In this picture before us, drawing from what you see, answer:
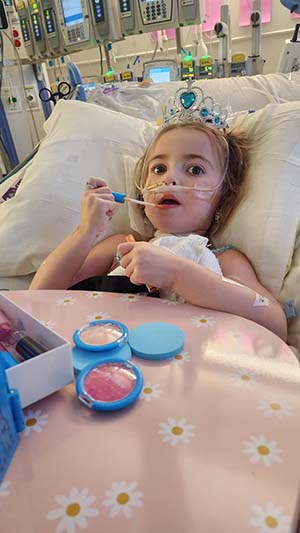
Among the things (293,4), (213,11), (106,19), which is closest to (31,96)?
(106,19)

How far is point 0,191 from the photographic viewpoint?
145 centimetres

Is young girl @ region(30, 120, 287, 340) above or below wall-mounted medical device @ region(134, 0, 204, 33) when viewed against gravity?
below

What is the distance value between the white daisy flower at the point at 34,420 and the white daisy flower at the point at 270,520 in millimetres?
226

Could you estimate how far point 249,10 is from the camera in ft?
11.0

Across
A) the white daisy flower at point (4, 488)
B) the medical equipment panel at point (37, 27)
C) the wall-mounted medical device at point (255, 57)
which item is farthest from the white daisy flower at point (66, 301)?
the medical equipment panel at point (37, 27)

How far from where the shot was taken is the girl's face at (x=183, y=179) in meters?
0.91

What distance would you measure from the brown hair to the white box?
0.64 metres

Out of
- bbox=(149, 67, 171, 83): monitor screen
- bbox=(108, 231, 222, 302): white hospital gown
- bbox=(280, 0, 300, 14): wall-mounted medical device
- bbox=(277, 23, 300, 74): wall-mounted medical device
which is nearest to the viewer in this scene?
bbox=(108, 231, 222, 302): white hospital gown

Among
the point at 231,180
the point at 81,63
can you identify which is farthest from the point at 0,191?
the point at 81,63

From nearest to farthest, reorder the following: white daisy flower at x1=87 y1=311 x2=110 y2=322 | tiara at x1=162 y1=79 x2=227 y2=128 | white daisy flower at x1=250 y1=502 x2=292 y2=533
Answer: white daisy flower at x1=250 y1=502 x2=292 y2=533 < white daisy flower at x1=87 y1=311 x2=110 y2=322 < tiara at x1=162 y1=79 x2=227 y2=128

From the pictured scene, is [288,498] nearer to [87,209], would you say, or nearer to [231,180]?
[87,209]

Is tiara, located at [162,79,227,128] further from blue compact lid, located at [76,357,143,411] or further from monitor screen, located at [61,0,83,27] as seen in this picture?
monitor screen, located at [61,0,83,27]

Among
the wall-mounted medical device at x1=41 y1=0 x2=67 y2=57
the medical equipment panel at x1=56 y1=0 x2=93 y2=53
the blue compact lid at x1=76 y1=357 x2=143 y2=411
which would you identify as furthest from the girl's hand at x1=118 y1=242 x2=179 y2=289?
the wall-mounted medical device at x1=41 y1=0 x2=67 y2=57

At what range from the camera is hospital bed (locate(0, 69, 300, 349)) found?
90 cm
